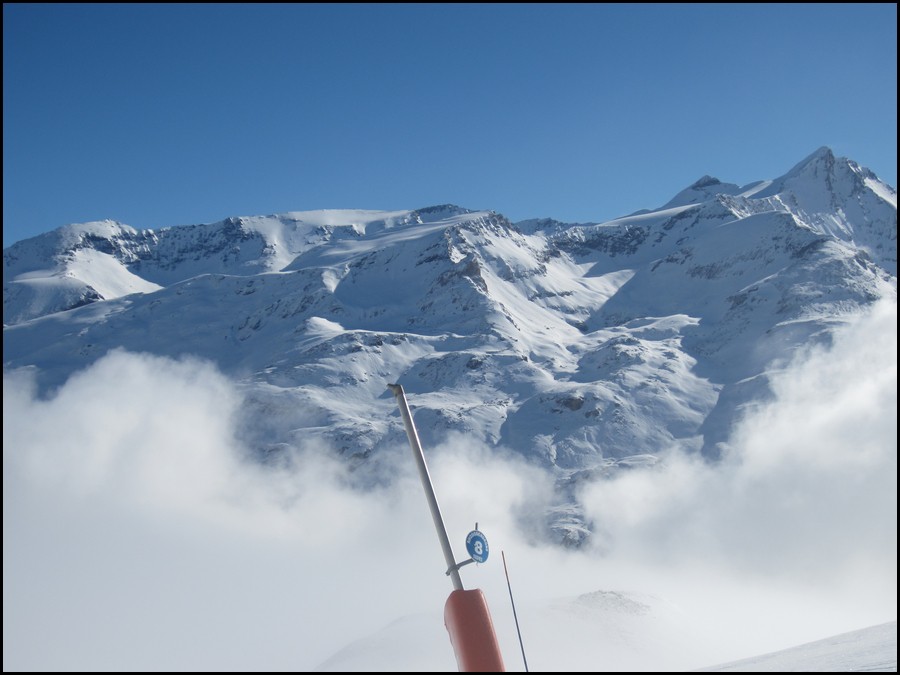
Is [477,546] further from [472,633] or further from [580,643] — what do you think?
[580,643]

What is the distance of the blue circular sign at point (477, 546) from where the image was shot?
7020 mm

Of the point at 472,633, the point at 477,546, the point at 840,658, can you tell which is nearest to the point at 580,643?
the point at 840,658

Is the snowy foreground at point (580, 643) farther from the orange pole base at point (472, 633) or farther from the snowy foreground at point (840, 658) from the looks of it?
the orange pole base at point (472, 633)

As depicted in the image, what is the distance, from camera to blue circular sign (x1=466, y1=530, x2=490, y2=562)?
23.0 feet

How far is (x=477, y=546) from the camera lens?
7.18m

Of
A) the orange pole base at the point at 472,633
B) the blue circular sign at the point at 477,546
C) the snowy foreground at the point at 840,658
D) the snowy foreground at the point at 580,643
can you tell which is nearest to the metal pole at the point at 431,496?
the orange pole base at the point at 472,633

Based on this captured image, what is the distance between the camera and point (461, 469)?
181750mm

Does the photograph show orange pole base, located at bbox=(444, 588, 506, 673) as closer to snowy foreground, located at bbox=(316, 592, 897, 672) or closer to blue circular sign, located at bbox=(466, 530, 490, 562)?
blue circular sign, located at bbox=(466, 530, 490, 562)

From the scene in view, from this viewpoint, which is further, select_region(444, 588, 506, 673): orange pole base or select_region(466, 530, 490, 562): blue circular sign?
select_region(466, 530, 490, 562): blue circular sign

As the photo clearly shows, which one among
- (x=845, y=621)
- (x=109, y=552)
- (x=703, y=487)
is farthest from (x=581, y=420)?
(x=109, y=552)

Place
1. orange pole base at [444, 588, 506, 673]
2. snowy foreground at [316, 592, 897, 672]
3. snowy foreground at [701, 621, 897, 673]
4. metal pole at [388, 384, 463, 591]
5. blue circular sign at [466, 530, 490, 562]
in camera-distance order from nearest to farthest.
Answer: orange pole base at [444, 588, 506, 673]
metal pole at [388, 384, 463, 591]
blue circular sign at [466, 530, 490, 562]
snowy foreground at [701, 621, 897, 673]
snowy foreground at [316, 592, 897, 672]

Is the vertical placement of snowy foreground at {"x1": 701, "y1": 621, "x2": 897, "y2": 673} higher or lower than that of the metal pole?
lower

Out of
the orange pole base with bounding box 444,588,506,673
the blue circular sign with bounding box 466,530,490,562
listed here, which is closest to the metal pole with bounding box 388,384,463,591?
the orange pole base with bounding box 444,588,506,673

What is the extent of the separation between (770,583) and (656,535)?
23706mm
